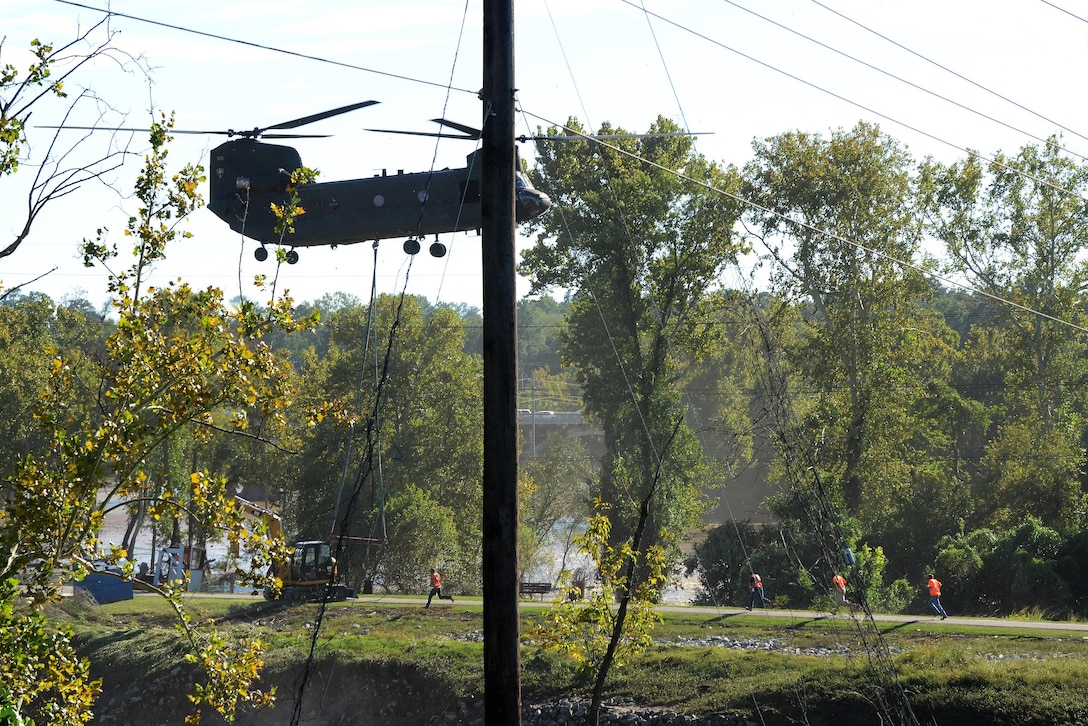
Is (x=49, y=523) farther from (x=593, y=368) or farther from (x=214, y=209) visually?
(x=593, y=368)

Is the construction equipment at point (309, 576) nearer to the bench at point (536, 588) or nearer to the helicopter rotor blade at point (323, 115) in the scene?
the bench at point (536, 588)

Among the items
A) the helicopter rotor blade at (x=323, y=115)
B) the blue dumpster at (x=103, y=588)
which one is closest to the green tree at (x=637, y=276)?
the blue dumpster at (x=103, y=588)

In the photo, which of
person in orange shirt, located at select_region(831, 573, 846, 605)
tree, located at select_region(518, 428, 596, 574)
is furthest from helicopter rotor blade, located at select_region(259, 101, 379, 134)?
tree, located at select_region(518, 428, 596, 574)

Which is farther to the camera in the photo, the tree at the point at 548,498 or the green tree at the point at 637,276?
the tree at the point at 548,498

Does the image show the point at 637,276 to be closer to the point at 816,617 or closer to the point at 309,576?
the point at 309,576

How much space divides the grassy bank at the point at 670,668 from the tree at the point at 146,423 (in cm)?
1129

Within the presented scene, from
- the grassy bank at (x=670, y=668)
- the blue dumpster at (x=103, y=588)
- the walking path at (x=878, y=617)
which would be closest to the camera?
the grassy bank at (x=670, y=668)

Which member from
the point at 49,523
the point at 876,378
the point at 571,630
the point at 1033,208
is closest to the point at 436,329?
the point at 876,378

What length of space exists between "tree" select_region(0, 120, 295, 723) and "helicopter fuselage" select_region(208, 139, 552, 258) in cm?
1563

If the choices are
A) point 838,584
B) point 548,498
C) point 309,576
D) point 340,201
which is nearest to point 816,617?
point 838,584

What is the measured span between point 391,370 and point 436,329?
416 centimetres

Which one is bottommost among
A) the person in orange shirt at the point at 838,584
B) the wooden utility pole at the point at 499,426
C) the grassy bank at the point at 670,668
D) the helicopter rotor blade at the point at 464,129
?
the grassy bank at the point at 670,668

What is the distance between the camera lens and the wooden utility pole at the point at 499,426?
31.1 ft

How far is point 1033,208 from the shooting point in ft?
178
